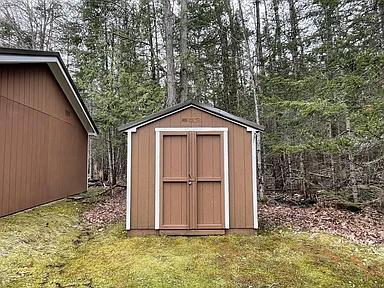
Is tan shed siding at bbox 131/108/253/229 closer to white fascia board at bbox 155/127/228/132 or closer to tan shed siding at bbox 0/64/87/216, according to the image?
white fascia board at bbox 155/127/228/132

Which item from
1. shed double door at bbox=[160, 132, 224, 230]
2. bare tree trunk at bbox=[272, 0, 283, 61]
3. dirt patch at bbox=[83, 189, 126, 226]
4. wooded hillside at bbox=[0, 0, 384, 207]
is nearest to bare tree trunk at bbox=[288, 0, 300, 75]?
wooded hillside at bbox=[0, 0, 384, 207]

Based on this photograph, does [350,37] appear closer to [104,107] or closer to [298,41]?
[298,41]

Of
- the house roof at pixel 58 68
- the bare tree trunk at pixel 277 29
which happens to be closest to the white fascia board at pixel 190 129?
the house roof at pixel 58 68

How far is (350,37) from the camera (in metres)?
7.54

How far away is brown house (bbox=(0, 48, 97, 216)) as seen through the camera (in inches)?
272

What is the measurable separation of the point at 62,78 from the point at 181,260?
728 centimetres

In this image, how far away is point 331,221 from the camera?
689cm

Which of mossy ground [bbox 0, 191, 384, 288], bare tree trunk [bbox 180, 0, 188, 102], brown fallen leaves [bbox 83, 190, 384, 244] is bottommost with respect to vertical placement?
mossy ground [bbox 0, 191, 384, 288]

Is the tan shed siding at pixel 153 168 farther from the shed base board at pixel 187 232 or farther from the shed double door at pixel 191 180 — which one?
the shed double door at pixel 191 180

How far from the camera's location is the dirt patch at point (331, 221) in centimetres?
585

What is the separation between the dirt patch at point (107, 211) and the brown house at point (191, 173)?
78.7 inches

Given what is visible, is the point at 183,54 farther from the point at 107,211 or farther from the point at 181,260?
the point at 181,260

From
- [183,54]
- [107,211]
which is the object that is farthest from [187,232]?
[183,54]

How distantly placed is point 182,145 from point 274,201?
488cm
